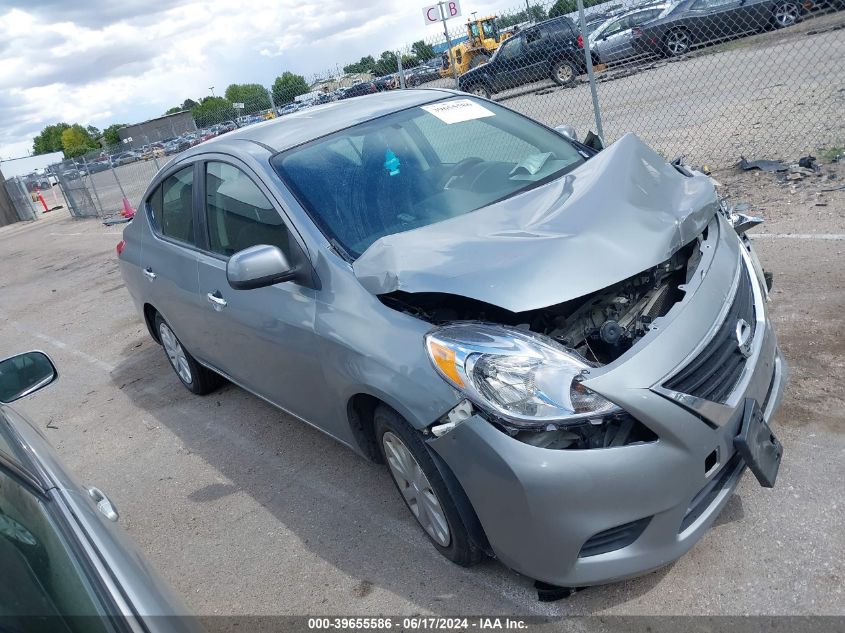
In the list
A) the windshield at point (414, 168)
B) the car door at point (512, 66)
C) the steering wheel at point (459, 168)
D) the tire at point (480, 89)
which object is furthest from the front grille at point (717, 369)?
the tire at point (480, 89)

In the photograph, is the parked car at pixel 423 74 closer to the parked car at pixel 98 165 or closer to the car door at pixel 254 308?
the car door at pixel 254 308

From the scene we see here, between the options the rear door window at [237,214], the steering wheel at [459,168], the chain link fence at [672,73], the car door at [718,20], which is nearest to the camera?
the rear door window at [237,214]

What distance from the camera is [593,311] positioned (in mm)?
2971

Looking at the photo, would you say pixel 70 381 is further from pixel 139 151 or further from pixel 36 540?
pixel 139 151

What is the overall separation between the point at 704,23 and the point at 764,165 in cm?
626

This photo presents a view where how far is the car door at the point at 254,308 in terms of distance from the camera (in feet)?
11.4

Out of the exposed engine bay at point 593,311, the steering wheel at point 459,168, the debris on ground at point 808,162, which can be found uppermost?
the steering wheel at point 459,168

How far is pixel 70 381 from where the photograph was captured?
6887 mm

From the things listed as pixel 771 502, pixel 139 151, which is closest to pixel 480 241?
pixel 771 502

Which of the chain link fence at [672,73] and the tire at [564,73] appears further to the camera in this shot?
the tire at [564,73]

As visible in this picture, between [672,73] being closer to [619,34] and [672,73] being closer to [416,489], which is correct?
[619,34]

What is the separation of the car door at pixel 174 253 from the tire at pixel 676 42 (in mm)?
9242

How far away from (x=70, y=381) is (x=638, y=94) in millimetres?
11017

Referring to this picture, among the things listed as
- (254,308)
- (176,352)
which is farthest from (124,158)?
(254,308)
